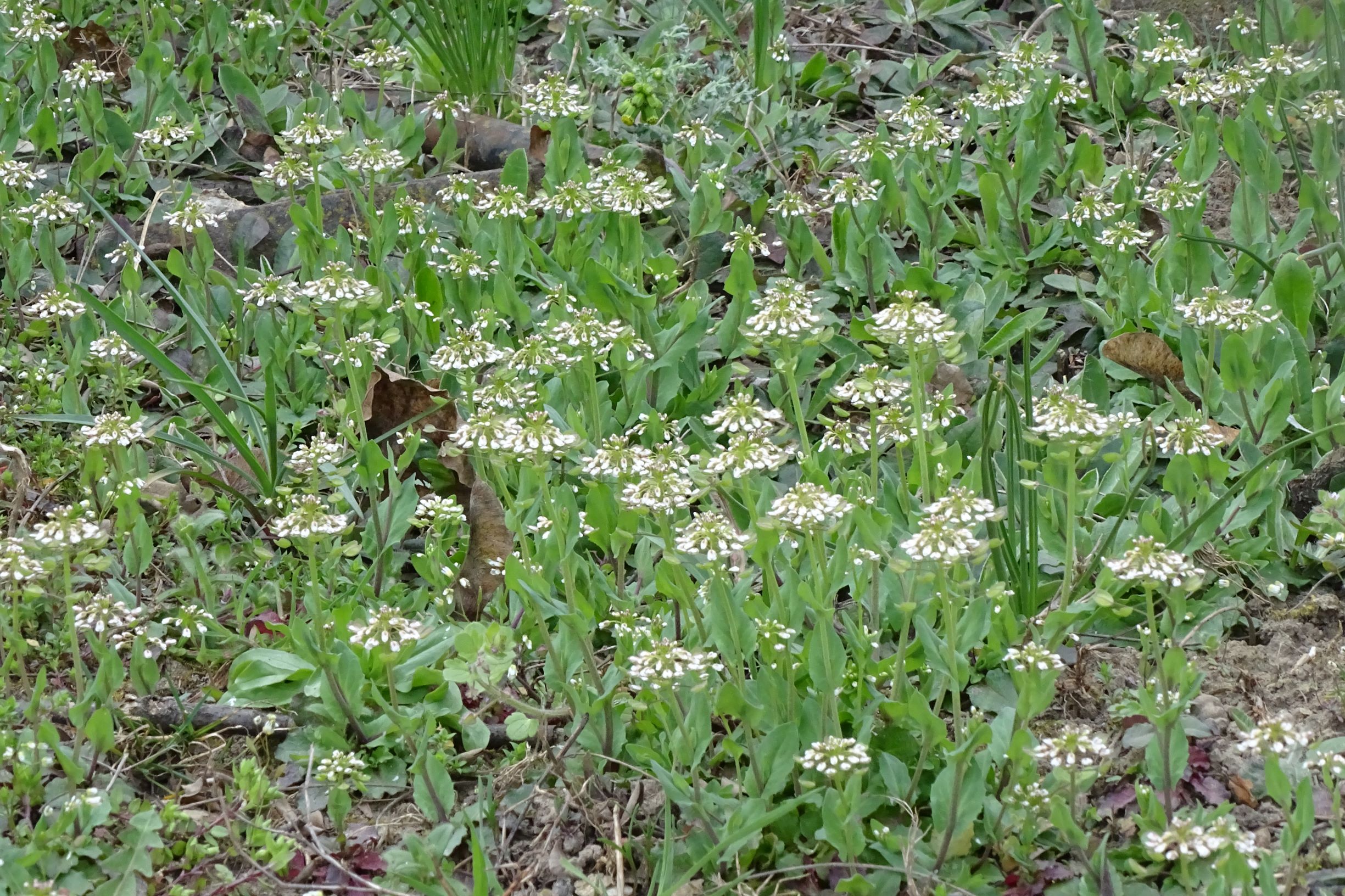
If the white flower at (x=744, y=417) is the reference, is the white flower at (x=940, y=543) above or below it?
below

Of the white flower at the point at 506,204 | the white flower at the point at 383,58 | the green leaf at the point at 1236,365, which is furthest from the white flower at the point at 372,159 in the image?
the green leaf at the point at 1236,365

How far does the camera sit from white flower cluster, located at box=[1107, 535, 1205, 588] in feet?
7.43

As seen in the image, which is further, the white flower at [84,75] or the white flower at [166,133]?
the white flower at [84,75]

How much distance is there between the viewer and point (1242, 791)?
2.54 m

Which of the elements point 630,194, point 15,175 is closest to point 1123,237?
point 630,194

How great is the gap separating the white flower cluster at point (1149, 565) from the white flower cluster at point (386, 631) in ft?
4.10

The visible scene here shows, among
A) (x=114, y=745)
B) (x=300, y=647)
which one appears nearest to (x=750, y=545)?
(x=300, y=647)

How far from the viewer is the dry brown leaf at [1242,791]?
2.54m

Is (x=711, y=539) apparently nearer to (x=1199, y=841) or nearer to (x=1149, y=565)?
(x=1149, y=565)

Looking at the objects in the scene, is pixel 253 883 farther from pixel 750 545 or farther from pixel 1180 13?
pixel 1180 13

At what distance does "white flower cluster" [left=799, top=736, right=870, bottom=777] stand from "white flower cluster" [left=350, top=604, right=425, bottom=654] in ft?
2.45

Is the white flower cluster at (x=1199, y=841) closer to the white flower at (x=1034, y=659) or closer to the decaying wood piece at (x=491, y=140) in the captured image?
the white flower at (x=1034, y=659)

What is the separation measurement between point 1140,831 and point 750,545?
87 centimetres

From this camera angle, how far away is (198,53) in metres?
5.20
